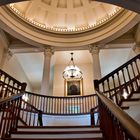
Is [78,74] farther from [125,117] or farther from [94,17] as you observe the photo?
[125,117]

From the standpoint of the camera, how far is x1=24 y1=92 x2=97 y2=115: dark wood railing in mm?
7684

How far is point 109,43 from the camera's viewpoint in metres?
8.92

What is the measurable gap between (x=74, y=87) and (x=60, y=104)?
254 centimetres

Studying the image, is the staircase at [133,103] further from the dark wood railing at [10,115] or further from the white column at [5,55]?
the white column at [5,55]

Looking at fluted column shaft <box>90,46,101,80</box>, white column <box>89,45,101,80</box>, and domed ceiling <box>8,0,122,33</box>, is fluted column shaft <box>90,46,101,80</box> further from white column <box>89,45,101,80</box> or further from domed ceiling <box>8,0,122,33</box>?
domed ceiling <box>8,0,122,33</box>

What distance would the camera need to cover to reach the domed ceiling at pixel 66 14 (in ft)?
29.0

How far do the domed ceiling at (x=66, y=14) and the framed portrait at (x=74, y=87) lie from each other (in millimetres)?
2864

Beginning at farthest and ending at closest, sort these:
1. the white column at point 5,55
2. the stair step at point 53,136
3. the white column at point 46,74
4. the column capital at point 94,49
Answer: the column capital at point 94,49 → the white column at point 5,55 → the white column at point 46,74 → the stair step at point 53,136

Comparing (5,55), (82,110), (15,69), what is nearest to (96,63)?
(82,110)

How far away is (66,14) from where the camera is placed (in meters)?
9.52

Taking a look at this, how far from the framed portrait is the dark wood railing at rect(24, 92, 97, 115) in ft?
4.15

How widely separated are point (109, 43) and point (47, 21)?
10.4 ft

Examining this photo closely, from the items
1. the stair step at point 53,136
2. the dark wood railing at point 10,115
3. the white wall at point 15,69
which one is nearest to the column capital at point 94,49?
the white wall at point 15,69

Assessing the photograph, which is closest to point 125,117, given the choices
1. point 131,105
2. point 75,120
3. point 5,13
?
point 131,105
